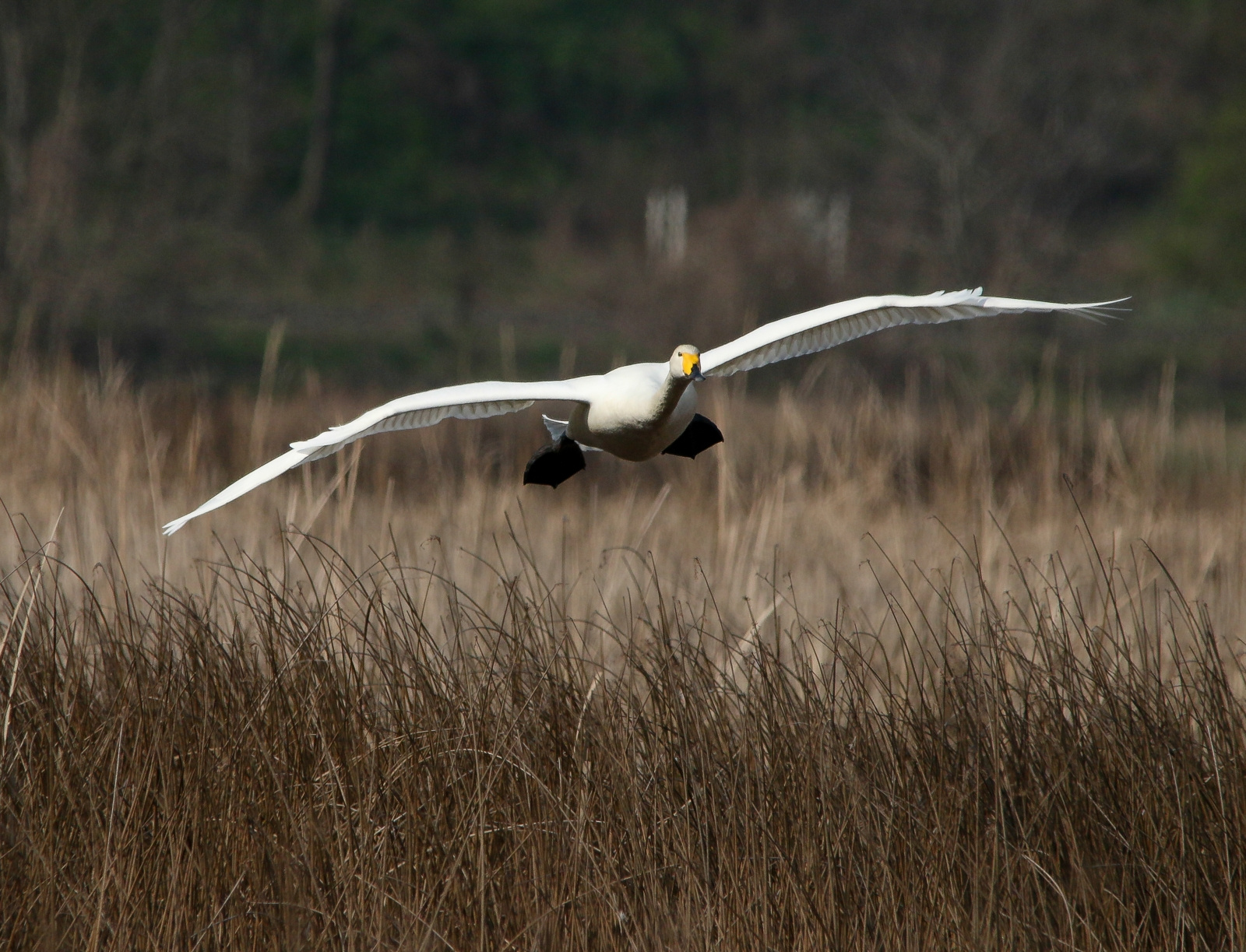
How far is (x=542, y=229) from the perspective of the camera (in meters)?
36.5

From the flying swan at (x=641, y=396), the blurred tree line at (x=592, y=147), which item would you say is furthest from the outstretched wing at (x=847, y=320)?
the blurred tree line at (x=592, y=147)

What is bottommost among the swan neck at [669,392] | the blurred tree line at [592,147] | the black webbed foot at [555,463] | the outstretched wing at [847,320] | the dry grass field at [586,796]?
the dry grass field at [586,796]

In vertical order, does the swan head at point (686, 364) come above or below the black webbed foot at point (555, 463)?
above

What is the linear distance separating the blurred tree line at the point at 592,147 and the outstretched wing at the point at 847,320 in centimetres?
660

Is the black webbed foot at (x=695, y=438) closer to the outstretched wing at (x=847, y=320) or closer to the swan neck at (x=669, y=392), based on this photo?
the outstretched wing at (x=847, y=320)

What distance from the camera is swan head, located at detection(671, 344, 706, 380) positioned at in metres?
2.85

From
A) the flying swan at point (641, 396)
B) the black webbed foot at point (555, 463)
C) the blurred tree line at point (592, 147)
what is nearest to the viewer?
the flying swan at point (641, 396)

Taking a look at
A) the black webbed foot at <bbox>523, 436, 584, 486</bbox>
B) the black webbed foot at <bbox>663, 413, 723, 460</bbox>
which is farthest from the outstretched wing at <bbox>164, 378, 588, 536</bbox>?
the black webbed foot at <bbox>663, 413, 723, 460</bbox>

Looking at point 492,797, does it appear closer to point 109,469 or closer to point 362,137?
point 109,469

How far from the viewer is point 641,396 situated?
3006 millimetres

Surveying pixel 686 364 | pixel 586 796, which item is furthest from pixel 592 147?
pixel 686 364

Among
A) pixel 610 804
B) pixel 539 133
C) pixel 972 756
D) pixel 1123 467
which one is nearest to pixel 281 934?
pixel 610 804

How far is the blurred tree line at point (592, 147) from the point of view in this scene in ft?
70.3

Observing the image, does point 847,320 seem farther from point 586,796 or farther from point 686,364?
point 586,796
